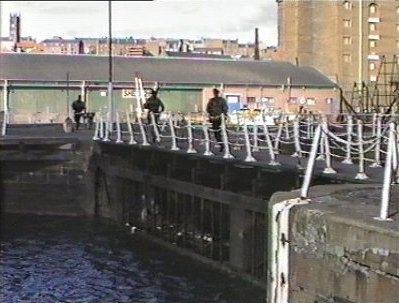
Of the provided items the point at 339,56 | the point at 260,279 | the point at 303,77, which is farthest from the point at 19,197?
the point at 339,56

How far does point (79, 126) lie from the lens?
38625 mm

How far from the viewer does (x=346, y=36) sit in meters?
83.2

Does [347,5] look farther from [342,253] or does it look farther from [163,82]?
[342,253]

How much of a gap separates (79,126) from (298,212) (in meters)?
31.8

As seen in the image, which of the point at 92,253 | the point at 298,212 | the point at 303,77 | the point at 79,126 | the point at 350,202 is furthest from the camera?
the point at 303,77

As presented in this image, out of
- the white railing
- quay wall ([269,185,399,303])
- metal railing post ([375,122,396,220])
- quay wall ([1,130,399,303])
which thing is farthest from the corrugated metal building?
quay wall ([269,185,399,303])

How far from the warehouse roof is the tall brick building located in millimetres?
8257

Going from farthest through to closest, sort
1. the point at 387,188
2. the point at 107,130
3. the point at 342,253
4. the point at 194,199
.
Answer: the point at 107,130 → the point at 194,199 → the point at 387,188 → the point at 342,253

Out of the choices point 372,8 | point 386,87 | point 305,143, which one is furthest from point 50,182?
point 372,8

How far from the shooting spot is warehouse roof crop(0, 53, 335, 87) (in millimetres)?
61469

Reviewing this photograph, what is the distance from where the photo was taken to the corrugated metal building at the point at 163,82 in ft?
192

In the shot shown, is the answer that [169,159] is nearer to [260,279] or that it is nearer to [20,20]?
[260,279]

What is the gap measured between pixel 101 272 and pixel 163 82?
1721 inches

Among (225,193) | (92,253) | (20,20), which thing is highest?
(20,20)
